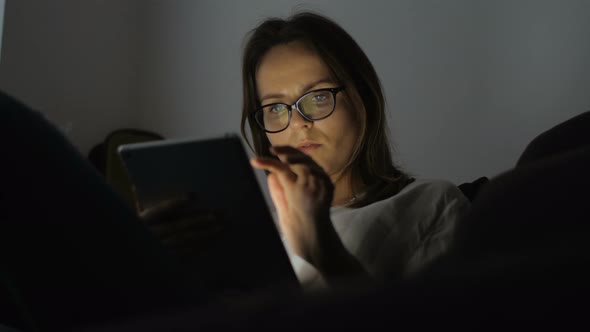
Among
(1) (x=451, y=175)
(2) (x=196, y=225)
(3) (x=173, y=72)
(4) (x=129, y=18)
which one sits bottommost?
(1) (x=451, y=175)

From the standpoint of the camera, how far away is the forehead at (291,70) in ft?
3.35

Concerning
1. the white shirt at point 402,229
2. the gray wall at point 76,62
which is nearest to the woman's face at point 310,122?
the white shirt at point 402,229

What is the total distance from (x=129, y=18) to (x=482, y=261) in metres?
2.32

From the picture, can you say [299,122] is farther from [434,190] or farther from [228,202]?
[228,202]

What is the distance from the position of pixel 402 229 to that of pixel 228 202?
0.35 metres

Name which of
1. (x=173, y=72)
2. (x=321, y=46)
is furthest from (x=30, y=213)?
(x=173, y=72)

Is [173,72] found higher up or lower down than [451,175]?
higher up

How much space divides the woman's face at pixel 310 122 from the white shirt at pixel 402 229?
6.6 inches

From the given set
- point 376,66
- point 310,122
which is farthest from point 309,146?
point 376,66

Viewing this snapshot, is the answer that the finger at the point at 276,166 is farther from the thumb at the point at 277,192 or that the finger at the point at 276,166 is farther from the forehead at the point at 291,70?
the forehead at the point at 291,70

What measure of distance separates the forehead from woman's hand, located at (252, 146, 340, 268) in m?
0.40

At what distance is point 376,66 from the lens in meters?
1.78

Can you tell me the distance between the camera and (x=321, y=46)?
104 centimetres

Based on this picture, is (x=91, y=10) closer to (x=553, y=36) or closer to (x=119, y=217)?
(x=553, y=36)
